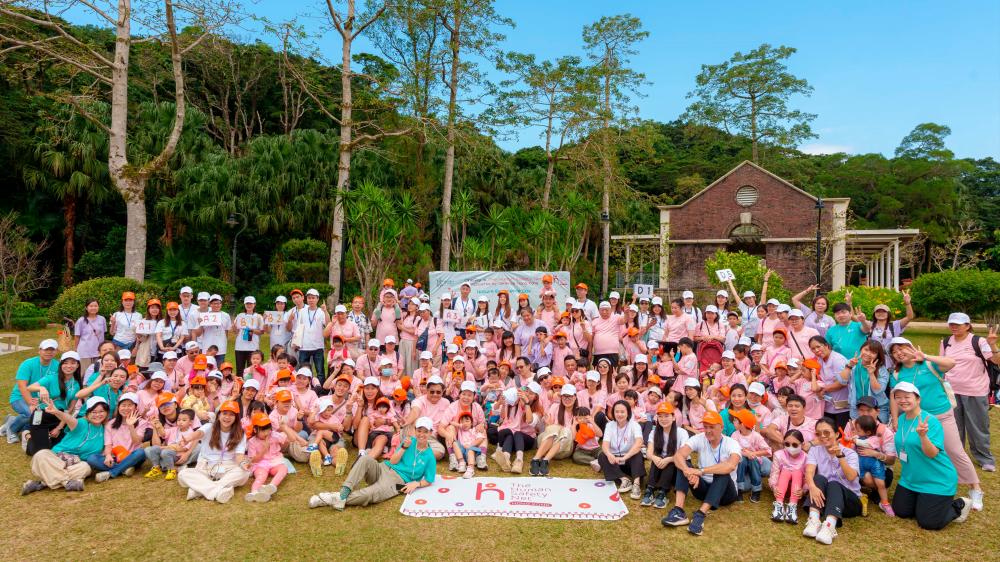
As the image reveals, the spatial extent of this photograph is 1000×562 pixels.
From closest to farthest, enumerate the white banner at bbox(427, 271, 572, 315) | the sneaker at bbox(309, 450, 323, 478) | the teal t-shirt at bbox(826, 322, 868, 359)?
the sneaker at bbox(309, 450, 323, 478)
the teal t-shirt at bbox(826, 322, 868, 359)
the white banner at bbox(427, 271, 572, 315)

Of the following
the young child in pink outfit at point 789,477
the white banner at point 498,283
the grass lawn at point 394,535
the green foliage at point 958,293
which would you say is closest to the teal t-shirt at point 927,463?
the grass lawn at point 394,535

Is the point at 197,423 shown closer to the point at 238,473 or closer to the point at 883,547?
the point at 238,473

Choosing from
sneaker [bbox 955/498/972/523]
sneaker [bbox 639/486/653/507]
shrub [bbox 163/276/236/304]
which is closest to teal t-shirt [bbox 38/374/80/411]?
sneaker [bbox 639/486/653/507]

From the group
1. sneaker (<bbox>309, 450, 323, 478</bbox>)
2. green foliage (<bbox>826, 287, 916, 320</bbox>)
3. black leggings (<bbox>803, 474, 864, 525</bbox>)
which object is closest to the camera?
black leggings (<bbox>803, 474, 864, 525</bbox>)

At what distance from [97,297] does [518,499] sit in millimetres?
11800

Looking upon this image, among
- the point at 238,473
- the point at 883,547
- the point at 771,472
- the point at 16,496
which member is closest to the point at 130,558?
the point at 238,473

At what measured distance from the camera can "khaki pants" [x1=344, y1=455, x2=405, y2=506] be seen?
5703 mm

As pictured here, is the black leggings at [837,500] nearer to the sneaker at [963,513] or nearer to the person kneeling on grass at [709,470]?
the person kneeling on grass at [709,470]

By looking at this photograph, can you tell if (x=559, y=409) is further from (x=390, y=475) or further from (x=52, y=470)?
Result: (x=52, y=470)

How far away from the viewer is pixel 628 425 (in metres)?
6.54

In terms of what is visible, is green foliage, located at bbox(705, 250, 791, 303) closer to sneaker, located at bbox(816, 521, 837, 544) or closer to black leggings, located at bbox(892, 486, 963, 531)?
black leggings, located at bbox(892, 486, 963, 531)

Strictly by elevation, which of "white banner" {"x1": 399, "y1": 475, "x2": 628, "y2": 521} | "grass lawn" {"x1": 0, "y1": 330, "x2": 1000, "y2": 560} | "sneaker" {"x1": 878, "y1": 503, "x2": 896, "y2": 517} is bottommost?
"grass lawn" {"x1": 0, "y1": 330, "x2": 1000, "y2": 560}

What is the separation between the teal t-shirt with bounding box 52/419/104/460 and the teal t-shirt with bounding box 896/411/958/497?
8261mm

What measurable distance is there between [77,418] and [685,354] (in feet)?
24.9
